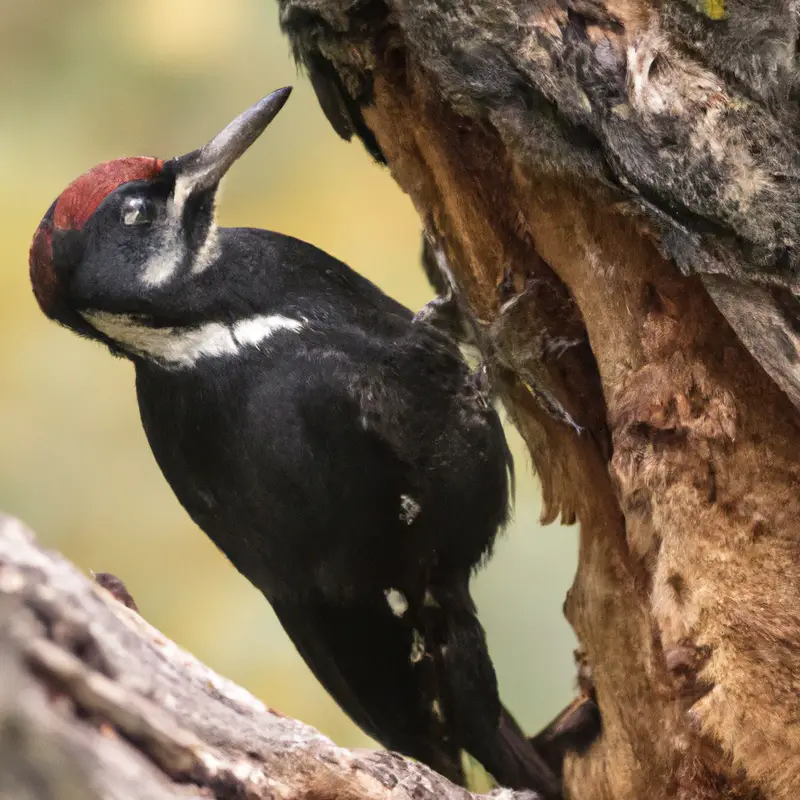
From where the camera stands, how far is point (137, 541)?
2639 millimetres

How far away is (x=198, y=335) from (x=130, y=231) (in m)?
0.19

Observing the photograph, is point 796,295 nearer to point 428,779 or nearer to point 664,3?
point 664,3

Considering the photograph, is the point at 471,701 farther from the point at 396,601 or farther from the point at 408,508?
the point at 408,508

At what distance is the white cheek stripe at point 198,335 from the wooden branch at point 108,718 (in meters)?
0.57

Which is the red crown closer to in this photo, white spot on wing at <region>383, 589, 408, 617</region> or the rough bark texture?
the rough bark texture

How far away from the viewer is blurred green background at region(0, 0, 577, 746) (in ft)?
8.28

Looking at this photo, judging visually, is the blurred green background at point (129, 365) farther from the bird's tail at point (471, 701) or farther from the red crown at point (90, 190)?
the red crown at point (90, 190)

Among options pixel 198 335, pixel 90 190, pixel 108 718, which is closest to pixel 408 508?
pixel 198 335

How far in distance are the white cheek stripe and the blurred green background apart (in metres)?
1.03

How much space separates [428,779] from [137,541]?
5.47 ft

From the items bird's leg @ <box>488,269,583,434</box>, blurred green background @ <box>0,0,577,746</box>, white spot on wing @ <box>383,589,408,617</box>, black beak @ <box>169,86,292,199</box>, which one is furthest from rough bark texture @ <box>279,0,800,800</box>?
blurred green background @ <box>0,0,577,746</box>

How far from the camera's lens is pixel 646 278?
1145 mm

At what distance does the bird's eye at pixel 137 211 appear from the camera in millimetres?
1501

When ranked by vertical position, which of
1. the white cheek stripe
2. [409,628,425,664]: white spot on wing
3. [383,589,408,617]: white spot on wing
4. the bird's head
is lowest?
[409,628,425,664]: white spot on wing
